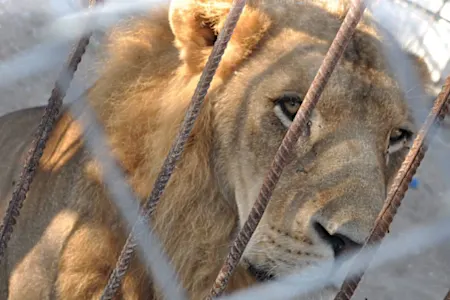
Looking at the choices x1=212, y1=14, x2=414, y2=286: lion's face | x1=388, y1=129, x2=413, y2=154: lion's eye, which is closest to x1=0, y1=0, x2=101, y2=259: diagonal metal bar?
x1=212, y1=14, x2=414, y2=286: lion's face

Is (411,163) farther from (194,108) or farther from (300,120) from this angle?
(194,108)

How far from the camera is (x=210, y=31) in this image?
1.87 m

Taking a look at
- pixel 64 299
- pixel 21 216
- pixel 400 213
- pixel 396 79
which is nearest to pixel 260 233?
pixel 396 79

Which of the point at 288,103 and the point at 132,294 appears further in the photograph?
the point at 132,294

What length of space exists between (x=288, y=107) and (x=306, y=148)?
0.37 ft

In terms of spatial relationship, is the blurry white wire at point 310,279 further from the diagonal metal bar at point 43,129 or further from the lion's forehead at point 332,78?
the diagonal metal bar at point 43,129

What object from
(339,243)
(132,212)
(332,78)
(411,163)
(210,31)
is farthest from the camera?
(132,212)

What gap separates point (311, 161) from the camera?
1717 mm

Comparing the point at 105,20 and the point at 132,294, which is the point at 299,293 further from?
the point at 105,20

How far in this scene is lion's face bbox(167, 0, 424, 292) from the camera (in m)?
1.62

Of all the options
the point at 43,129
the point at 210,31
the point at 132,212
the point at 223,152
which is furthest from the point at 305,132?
the point at 43,129

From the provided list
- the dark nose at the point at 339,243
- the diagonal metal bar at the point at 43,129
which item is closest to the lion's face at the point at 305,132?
the dark nose at the point at 339,243

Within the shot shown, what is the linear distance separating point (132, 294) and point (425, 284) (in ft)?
8.81

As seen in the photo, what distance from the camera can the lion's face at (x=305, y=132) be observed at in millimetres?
1616
